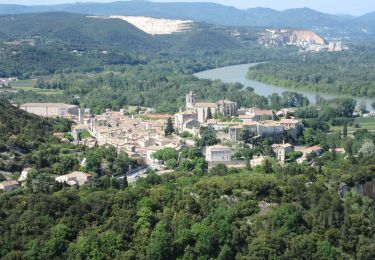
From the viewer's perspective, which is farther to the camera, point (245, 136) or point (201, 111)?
point (201, 111)

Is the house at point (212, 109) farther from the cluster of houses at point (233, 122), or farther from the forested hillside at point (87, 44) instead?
the forested hillside at point (87, 44)

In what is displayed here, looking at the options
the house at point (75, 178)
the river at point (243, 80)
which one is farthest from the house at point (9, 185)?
the river at point (243, 80)

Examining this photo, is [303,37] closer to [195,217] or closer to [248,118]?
[248,118]

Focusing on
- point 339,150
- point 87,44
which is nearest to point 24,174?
point 339,150

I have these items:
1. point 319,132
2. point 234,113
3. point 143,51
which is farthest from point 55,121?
point 143,51

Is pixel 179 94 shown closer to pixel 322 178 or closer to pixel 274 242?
pixel 322 178

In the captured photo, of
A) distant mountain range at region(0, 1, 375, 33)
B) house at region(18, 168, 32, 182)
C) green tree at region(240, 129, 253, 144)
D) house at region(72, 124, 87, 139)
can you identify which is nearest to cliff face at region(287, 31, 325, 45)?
distant mountain range at region(0, 1, 375, 33)

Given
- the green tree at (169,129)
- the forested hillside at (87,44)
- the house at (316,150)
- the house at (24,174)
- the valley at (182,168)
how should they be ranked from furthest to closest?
the forested hillside at (87,44)
the green tree at (169,129)
the house at (316,150)
the house at (24,174)
the valley at (182,168)
